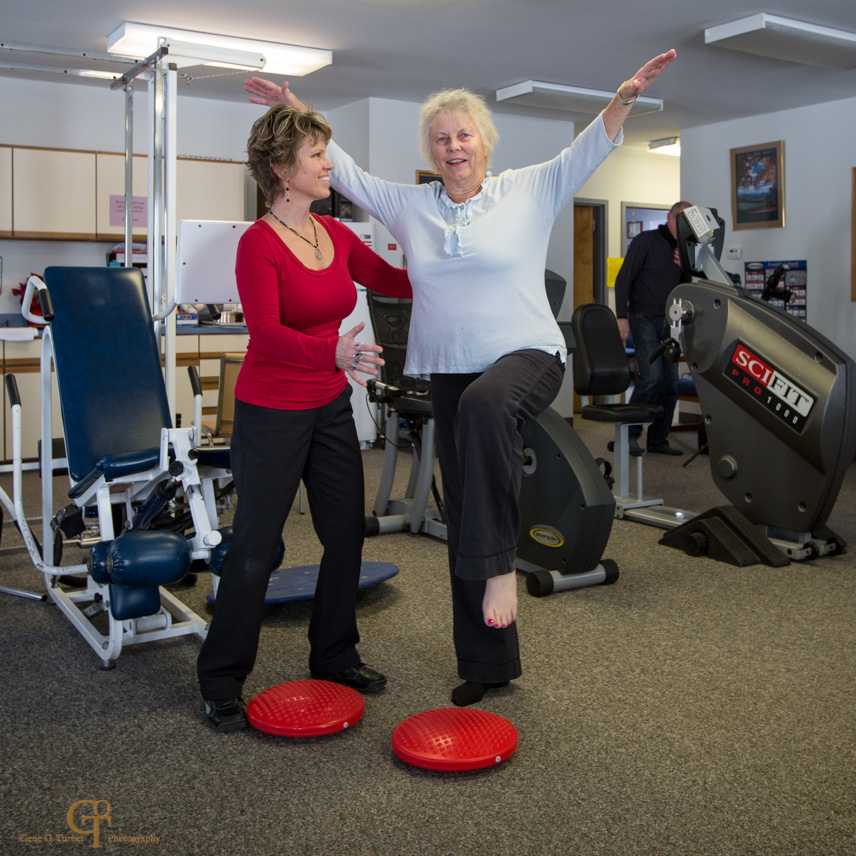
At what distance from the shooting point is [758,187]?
304 inches

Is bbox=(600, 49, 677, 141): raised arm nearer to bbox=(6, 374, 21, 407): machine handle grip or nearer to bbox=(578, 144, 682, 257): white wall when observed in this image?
bbox=(6, 374, 21, 407): machine handle grip

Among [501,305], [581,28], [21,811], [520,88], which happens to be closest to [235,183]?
[520,88]

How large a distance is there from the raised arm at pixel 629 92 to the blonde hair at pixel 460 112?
0.28m

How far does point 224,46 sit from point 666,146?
213 inches

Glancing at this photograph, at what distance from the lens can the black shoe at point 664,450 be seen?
6.68m

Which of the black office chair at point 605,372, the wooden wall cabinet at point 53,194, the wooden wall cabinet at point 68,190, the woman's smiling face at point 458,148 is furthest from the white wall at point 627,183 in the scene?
the woman's smiling face at point 458,148

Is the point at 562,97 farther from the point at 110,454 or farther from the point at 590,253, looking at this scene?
the point at 110,454

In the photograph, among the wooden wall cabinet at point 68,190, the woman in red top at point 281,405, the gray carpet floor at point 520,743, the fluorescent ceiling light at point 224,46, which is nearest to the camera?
the gray carpet floor at point 520,743

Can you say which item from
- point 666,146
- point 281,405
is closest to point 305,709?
point 281,405

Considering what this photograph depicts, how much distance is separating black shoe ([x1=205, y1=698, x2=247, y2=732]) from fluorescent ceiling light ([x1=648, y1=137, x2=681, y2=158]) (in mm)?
7822

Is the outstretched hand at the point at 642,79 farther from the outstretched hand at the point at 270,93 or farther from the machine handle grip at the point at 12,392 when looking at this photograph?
the machine handle grip at the point at 12,392

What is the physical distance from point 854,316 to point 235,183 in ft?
16.2

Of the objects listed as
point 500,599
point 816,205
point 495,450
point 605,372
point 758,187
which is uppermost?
point 758,187

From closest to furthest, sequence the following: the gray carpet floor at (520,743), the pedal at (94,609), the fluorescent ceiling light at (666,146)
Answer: the gray carpet floor at (520,743) < the pedal at (94,609) < the fluorescent ceiling light at (666,146)
